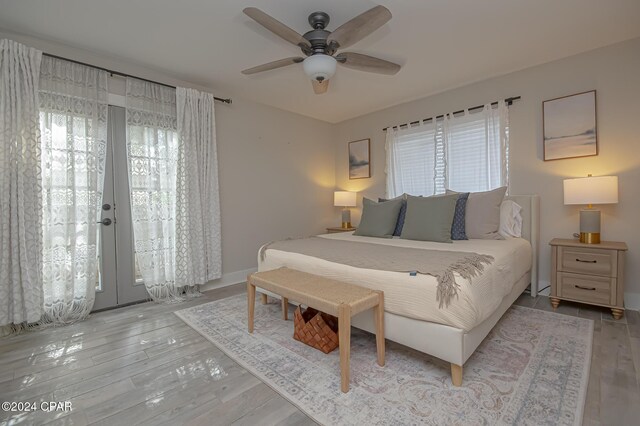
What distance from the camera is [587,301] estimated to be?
2.58m

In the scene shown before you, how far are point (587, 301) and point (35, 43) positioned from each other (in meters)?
5.35

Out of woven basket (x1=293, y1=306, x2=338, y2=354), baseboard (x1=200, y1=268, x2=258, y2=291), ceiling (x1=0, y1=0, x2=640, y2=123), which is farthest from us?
baseboard (x1=200, y1=268, x2=258, y2=291)

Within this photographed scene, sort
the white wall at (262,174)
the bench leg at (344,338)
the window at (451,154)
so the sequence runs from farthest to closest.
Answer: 1. the white wall at (262,174)
2. the window at (451,154)
3. the bench leg at (344,338)

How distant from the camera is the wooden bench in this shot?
1.60 metres

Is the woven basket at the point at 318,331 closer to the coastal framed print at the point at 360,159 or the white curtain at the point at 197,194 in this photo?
the white curtain at the point at 197,194

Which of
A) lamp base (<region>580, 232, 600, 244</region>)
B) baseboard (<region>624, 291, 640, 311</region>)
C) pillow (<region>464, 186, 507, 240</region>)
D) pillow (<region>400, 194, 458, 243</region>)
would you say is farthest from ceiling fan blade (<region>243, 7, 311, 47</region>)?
baseboard (<region>624, 291, 640, 311</region>)

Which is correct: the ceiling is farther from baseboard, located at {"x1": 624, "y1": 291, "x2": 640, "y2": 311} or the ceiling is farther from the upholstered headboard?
baseboard, located at {"x1": 624, "y1": 291, "x2": 640, "y2": 311}

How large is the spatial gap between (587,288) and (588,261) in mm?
241

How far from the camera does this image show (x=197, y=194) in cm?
337

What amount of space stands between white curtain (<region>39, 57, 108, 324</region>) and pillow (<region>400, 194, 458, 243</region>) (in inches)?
122

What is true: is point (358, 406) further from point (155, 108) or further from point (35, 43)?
point (35, 43)

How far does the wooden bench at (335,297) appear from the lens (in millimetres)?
1604

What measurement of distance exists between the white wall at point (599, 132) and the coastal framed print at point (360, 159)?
1265 mm

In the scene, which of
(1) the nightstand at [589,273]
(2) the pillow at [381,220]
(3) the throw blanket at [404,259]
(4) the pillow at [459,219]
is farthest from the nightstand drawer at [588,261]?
(2) the pillow at [381,220]
